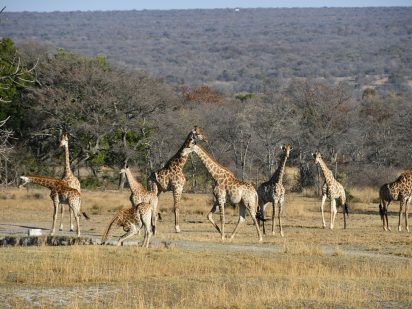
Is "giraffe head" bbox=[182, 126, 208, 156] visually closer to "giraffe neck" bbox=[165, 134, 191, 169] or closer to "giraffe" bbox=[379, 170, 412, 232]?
"giraffe neck" bbox=[165, 134, 191, 169]

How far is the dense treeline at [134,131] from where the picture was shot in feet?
137

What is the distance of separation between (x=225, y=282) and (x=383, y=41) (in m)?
161

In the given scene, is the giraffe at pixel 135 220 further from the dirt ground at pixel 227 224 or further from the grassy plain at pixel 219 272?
the dirt ground at pixel 227 224

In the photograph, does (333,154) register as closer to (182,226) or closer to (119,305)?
(182,226)

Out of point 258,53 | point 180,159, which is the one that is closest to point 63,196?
point 180,159

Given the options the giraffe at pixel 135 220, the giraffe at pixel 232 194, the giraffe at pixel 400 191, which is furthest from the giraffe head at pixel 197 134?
the giraffe at pixel 400 191

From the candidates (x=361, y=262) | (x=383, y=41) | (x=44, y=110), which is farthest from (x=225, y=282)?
(x=383, y=41)

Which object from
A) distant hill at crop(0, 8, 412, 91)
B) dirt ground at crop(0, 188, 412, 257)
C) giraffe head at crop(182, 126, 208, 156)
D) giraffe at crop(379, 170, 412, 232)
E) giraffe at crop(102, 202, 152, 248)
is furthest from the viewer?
distant hill at crop(0, 8, 412, 91)

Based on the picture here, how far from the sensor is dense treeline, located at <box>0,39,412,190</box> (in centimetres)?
4169

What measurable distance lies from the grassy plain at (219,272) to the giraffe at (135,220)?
39cm

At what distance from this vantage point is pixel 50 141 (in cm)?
4362

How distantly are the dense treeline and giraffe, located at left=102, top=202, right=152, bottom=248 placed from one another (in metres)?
20.0

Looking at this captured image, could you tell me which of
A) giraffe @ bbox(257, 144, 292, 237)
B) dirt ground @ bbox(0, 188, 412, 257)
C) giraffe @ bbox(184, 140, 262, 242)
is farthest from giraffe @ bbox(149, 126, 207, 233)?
giraffe @ bbox(257, 144, 292, 237)

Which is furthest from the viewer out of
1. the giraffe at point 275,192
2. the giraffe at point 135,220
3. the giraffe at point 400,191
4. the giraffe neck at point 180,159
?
the giraffe at point 400,191
